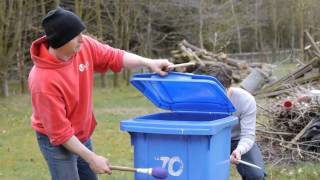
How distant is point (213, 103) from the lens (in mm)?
3912

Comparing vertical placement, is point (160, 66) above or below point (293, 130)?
above

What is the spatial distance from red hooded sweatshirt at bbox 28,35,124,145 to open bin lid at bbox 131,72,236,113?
0.38 meters

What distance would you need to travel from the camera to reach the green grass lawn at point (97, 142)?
6473 millimetres

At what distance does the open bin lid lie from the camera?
358cm

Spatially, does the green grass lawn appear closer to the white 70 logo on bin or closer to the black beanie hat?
the white 70 logo on bin

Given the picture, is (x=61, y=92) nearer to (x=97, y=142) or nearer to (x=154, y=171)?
(x=154, y=171)

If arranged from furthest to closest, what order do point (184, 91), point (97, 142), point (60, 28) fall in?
point (97, 142) < point (184, 91) < point (60, 28)

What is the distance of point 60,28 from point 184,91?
1.07 m

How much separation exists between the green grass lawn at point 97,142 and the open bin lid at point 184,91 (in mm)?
2392

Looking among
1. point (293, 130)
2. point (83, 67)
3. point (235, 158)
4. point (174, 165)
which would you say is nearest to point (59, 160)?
point (83, 67)

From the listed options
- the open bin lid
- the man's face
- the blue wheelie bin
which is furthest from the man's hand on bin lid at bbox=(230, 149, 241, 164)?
the man's face

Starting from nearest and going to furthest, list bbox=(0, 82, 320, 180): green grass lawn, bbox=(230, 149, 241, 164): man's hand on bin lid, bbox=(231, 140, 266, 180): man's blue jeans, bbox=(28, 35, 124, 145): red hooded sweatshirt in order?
bbox=(28, 35, 124, 145): red hooded sweatshirt < bbox=(230, 149, 241, 164): man's hand on bin lid < bbox=(231, 140, 266, 180): man's blue jeans < bbox=(0, 82, 320, 180): green grass lawn

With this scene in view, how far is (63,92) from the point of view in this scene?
10.5 feet

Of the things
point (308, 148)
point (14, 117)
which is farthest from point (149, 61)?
point (14, 117)
